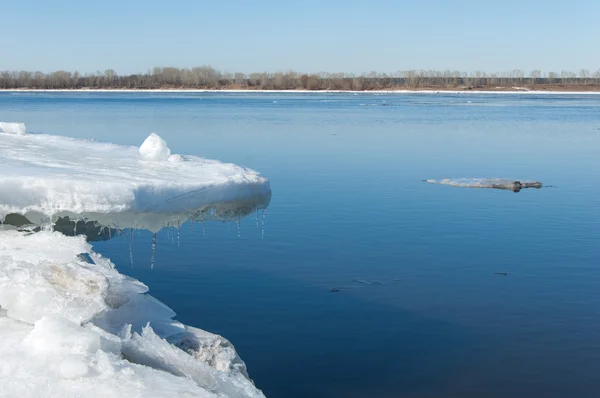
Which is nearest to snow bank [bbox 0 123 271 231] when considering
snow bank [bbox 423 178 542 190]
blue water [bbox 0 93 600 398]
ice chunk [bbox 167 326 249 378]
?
ice chunk [bbox 167 326 249 378]

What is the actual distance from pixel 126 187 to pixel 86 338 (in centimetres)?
204

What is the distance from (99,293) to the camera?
5914 millimetres

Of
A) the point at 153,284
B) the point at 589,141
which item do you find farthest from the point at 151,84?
the point at 153,284

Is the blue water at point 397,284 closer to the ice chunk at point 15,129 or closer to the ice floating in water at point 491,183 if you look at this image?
the ice floating in water at point 491,183

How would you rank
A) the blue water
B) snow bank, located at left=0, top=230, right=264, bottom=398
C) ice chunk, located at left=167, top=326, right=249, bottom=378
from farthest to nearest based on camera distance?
the blue water → ice chunk, located at left=167, top=326, right=249, bottom=378 → snow bank, located at left=0, top=230, right=264, bottom=398

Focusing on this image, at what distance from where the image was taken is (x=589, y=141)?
29.6 meters

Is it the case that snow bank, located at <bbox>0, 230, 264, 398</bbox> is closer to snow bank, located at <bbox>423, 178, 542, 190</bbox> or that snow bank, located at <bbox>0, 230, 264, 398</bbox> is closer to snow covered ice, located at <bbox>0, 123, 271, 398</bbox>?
snow covered ice, located at <bbox>0, 123, 271, 398</bbox>

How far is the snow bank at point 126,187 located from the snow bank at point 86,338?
413 mm

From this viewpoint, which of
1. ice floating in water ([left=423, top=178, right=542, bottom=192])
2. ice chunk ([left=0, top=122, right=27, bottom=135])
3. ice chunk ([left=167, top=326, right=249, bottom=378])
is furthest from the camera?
ice floating in water ([left=423, top=178, right=542, bottom=192])

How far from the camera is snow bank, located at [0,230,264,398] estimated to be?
4.70 meters

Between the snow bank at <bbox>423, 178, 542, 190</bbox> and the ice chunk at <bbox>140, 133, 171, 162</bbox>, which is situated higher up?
the ice chunk at <bbox>140, 133, 171, 162</bbox>

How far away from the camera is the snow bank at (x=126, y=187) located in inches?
260

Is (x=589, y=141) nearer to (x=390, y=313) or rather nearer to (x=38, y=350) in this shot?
(x=390, y=313)

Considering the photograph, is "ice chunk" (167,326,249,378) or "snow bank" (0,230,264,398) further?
"ice chunk" (167,326,249,378)
